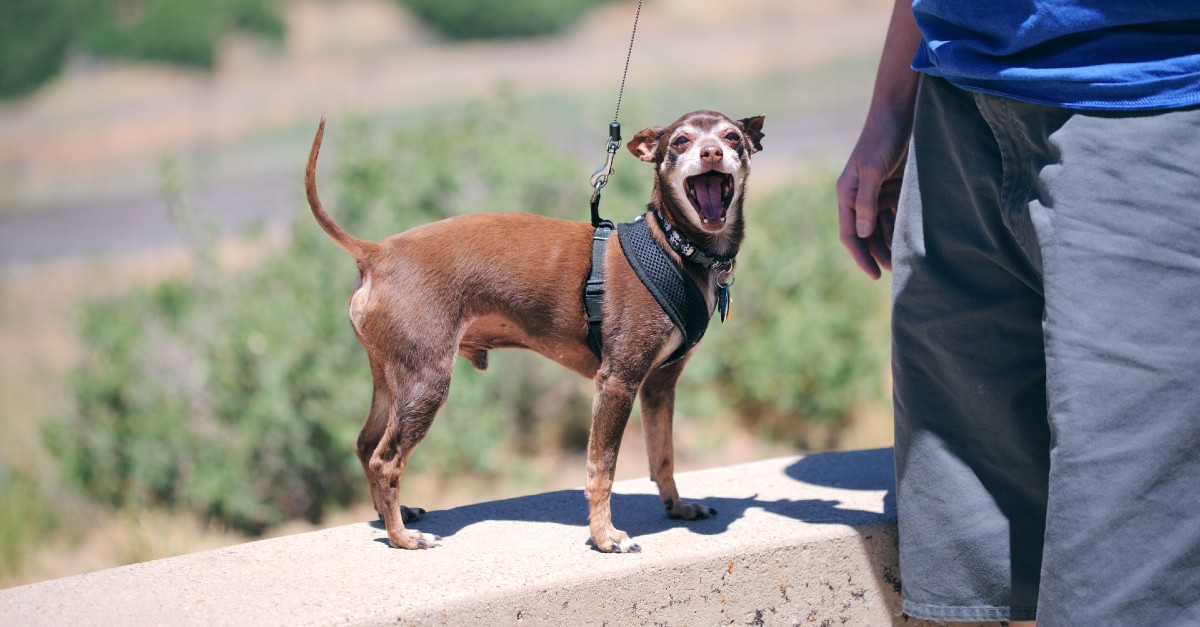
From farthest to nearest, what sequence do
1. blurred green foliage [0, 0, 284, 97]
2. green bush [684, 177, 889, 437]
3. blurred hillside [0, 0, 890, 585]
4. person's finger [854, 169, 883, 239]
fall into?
1. blurred green foliage [0, 0, 284, 97]
2. green bush [684, 177, 889, 437]
3. blurred hillside [0, 0, 890, 585]
4. person's finger [854, 169, 883, 239]

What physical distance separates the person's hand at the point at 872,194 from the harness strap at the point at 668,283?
1.68 ft

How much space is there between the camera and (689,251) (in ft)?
10.0

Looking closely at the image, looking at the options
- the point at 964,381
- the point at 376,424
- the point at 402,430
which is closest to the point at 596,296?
the point at 402,430

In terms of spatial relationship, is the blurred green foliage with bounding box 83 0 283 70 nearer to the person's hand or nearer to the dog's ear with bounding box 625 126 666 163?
the dog's ear with bounding box 625 126 666 163

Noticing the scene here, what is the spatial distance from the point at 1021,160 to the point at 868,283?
5312 millimetres

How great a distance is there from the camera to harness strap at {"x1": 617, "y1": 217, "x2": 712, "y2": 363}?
9.86 ft

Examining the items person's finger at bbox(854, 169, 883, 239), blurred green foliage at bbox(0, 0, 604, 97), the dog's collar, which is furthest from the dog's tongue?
blurred green foliage at bbox(0, 0, 604, 97)

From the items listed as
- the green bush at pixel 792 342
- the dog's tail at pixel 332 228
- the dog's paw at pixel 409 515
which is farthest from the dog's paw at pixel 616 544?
the green bush at pixel 792 342

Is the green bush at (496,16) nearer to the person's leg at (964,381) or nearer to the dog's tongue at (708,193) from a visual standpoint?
the dog's tongue at (708,193)

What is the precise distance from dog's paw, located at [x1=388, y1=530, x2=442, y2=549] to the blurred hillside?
235 cm

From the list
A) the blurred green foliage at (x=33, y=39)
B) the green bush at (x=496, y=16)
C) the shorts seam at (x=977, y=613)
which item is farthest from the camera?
the green bush at (x=496, y=16)

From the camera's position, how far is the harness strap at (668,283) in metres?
3.00

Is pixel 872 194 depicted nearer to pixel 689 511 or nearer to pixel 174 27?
pixel 689 511

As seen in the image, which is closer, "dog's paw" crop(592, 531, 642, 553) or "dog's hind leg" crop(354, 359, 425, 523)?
"dog's paw" crop(592, 531, 642, 553)
